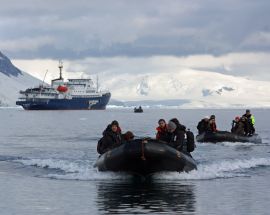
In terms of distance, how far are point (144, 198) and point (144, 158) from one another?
10.1 feet

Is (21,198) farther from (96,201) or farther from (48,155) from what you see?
(48,155)

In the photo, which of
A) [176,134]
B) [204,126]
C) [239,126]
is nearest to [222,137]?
[239,126]

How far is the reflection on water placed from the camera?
20734mm

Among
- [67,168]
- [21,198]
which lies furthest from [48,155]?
[21,198]

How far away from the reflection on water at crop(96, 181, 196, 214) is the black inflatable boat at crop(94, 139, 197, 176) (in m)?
0.57

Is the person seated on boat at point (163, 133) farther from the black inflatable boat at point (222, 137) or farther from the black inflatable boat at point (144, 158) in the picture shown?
the black inflatable boat at point (222, 137)

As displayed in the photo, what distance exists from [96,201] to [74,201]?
0.64m

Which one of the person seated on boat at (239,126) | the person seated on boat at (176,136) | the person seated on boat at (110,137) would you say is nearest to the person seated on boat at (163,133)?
the person seated on boat at (176,136)

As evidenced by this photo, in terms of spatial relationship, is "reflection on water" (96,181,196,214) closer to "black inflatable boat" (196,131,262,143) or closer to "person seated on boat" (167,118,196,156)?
"person seated on boat" (167,118,196,156)

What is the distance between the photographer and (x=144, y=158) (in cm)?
2584

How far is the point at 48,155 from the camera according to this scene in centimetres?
4125

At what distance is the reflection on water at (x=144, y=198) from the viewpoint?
20.7 metres

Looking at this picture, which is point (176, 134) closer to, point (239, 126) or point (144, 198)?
point (144, 198)

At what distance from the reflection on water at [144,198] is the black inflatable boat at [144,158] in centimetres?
57
